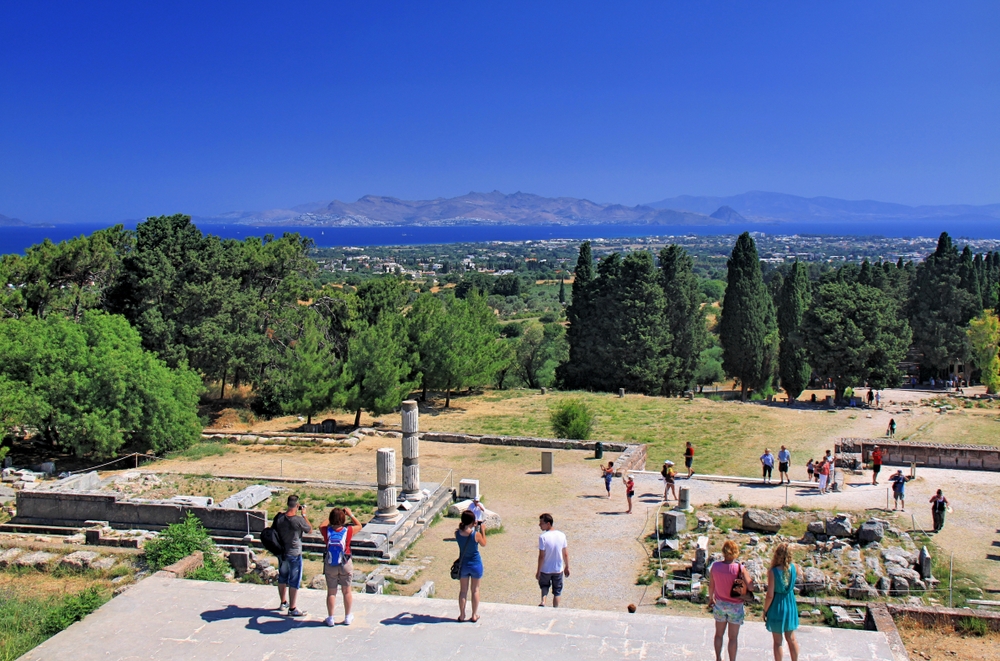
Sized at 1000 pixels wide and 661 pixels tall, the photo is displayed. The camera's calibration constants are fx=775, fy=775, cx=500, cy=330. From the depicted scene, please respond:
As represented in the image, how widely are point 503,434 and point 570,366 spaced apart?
1914cm

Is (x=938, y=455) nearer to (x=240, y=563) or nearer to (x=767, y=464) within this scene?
(x=767, y=464)

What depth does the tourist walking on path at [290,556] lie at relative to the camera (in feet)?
37.7

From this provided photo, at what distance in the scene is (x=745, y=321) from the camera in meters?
51.4

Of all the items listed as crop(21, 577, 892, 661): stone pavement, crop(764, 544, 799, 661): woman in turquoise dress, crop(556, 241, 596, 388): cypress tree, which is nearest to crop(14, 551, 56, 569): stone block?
crop(21, 577, 892, 661): stone pavement

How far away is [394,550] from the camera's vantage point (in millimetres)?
18922

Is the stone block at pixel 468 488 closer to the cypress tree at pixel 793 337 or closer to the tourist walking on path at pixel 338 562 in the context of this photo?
the tourist walking on path at pixel 338 562

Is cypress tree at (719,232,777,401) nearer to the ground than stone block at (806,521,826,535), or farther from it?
farther from it

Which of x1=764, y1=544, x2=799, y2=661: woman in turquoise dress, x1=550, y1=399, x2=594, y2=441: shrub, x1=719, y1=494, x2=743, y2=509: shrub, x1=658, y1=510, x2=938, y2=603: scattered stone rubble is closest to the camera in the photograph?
x1=764, y1=544, x2=799, y2=661: woman in turquoise dress

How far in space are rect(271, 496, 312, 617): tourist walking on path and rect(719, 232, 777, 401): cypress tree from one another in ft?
143

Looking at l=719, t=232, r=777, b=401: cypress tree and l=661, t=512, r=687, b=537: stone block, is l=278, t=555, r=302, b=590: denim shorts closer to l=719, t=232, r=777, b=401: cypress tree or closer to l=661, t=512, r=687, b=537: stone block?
l=661, t=512, r=687, b=537: stone block

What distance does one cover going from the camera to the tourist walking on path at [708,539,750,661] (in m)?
9.62

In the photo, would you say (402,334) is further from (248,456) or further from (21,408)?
(21,408)

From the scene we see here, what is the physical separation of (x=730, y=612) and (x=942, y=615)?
5.75m

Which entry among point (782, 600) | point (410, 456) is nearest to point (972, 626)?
point (782, 600)
